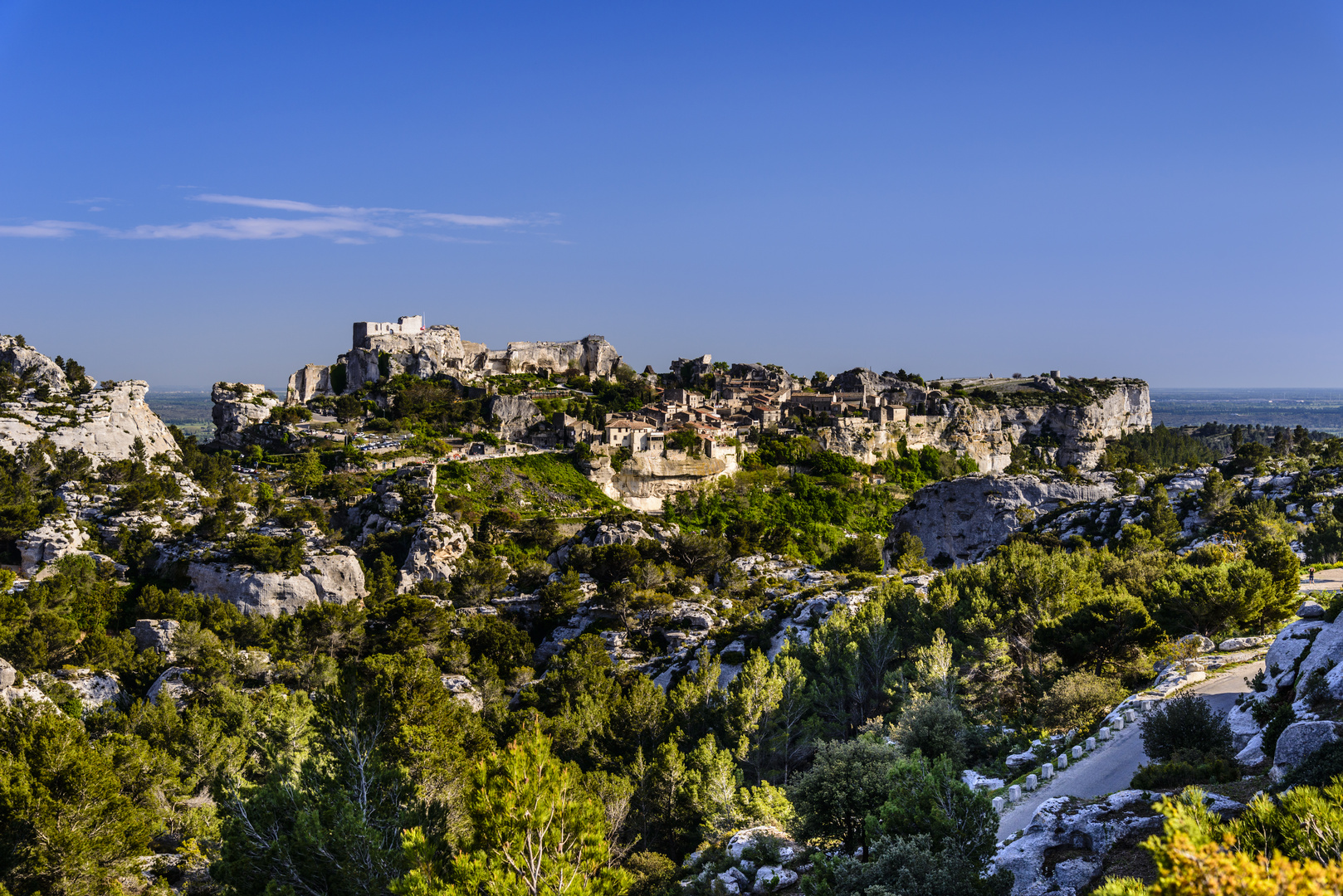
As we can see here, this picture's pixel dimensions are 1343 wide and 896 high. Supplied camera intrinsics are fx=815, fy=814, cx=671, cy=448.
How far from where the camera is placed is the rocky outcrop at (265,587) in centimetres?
4662

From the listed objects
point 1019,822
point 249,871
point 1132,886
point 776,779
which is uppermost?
point 1132,886

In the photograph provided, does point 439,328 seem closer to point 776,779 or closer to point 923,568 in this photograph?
point 923,568

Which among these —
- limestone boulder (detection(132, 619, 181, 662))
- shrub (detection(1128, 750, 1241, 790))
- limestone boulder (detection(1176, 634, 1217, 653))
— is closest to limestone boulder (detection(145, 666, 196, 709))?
limestone boulder (detection(132, 619, 181, 662))

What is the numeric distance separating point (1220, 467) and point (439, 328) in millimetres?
81971

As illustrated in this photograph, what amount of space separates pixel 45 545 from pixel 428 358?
162 feet

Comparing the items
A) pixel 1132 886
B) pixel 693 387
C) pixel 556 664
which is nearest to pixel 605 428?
pixel 693 387

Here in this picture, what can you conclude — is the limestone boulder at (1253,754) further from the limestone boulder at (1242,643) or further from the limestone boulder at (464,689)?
the limestone boulder at (464,689)

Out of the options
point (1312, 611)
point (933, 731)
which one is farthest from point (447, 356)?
point (1312, 611)

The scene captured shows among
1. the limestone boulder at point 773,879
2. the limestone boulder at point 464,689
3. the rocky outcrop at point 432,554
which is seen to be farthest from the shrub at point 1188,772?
the rocky outcrop at point 432,554

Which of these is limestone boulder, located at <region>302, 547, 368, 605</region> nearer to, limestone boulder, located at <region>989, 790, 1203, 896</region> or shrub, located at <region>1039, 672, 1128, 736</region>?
shrub, located at <region>1039, 672, 1128, 736</region>

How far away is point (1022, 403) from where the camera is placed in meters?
109

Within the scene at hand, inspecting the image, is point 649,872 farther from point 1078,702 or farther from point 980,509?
point 980,509

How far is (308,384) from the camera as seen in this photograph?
3580 inches

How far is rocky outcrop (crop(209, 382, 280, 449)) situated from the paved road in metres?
76.0
